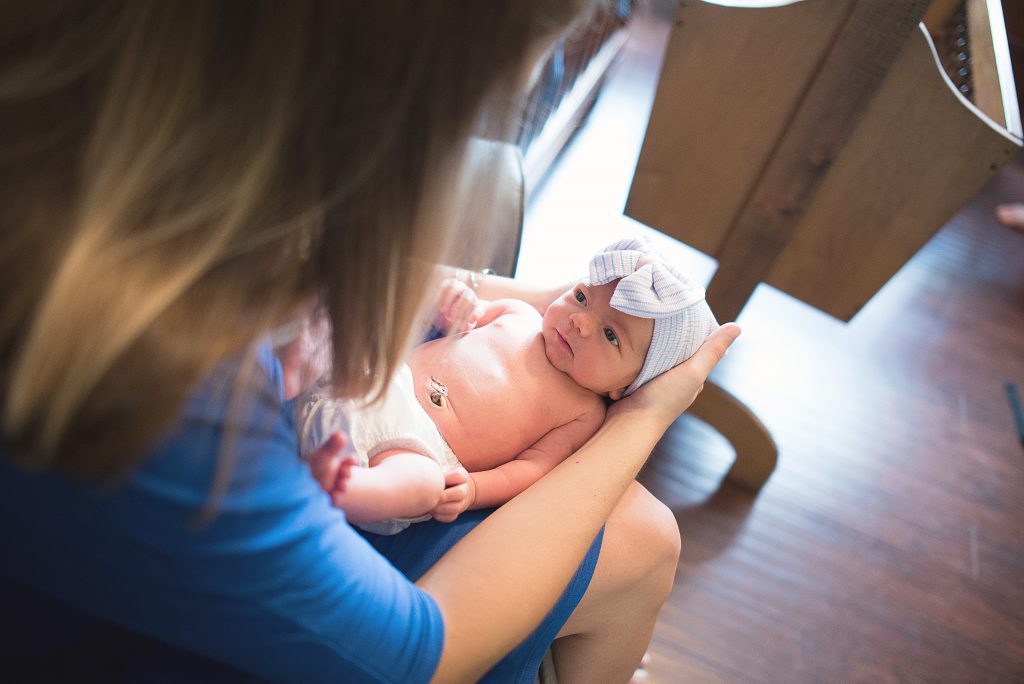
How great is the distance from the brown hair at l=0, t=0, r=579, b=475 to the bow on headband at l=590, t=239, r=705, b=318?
633 mm

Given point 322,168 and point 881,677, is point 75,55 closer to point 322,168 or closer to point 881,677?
point 322,168

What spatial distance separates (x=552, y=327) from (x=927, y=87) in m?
0.79

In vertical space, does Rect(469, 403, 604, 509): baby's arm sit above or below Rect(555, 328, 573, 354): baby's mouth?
below

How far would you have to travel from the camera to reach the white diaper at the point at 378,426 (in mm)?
802

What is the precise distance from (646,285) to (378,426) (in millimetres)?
471

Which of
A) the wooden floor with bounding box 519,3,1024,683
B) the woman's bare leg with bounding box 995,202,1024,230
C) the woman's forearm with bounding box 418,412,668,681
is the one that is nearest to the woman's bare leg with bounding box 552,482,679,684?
→ the woman's forearm with bounding box 418,412,668,681

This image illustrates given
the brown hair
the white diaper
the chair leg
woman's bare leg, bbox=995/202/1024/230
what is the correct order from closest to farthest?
the brown hair → the white diaper → the chair leg → woman's bare leg, bbox=995/202/1024/230

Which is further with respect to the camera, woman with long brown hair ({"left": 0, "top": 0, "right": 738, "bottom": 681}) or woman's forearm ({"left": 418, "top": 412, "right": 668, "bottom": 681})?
woman's forearm ({"left": 418, "top": 412, "right": 668, "bottom": 681})

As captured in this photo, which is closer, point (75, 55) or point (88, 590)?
point (75, 55)

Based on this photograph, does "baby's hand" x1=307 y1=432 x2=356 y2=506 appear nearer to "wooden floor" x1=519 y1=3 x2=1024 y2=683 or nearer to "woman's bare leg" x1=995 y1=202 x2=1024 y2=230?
"wooden floor" x1=519 y1=3 x2=1024 y2=683

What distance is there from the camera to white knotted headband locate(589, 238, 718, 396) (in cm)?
105

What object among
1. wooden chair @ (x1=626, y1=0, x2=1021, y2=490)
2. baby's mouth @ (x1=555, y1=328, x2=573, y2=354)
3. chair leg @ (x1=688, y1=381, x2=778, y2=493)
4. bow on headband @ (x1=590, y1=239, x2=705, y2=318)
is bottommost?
chair leg @ (x1=688, y1=381, x2=778, y2=493)

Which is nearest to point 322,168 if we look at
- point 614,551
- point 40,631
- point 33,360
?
point 33,360

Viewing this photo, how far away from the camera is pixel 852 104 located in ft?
4.01
